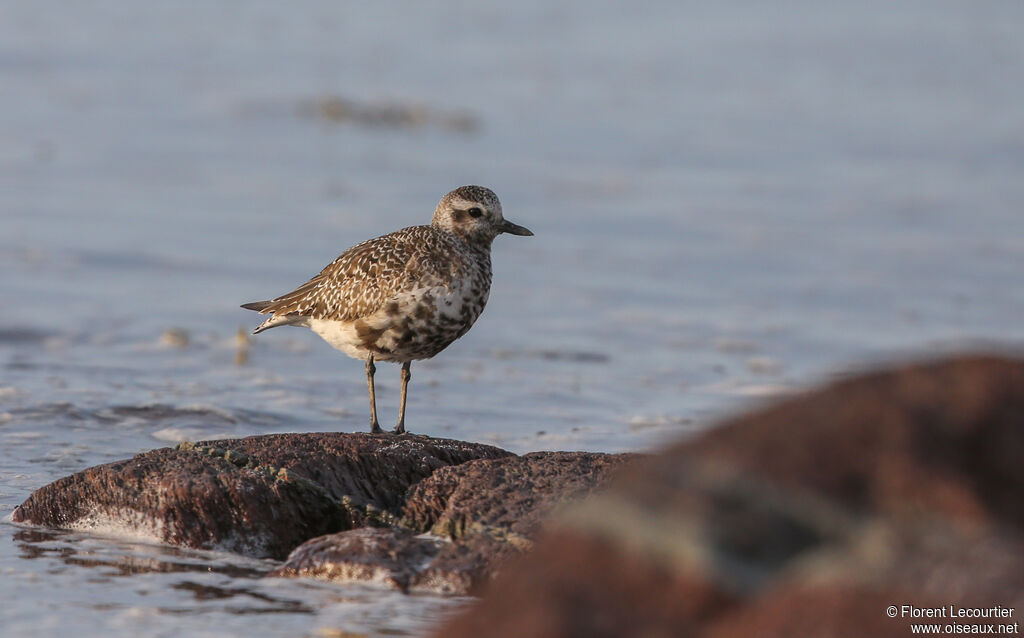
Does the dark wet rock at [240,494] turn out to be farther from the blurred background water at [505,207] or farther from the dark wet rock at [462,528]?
the dark wet rock at [462,528]

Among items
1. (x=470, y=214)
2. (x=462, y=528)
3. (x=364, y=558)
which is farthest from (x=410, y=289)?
(x=364, y=558)

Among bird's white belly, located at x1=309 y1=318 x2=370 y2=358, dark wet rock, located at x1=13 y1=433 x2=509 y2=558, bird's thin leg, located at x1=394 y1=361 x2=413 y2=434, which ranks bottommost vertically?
dark wet rock, located at x1=13 y1=433 x2=509 y2=558

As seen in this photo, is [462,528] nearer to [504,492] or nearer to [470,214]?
[504,492]

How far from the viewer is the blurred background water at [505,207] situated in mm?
6902

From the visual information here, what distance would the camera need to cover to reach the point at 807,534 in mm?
2227

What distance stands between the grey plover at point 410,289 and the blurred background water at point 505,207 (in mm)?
918

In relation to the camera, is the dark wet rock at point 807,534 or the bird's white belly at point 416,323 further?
the bird's white belly at point 416,323

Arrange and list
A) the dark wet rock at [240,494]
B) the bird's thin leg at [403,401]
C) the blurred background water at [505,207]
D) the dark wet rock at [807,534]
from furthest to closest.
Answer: the blurred background water at [505,207] → the bird's thin leg at [403,401] → the dark wet rock at [240,494] → the dark wet rock at [807,534]

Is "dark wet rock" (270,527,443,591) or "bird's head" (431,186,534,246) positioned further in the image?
"bird's head" (431,186,534,246)

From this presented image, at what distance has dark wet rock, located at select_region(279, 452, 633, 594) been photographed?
4113 mm

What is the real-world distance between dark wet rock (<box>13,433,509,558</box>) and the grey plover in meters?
1.07

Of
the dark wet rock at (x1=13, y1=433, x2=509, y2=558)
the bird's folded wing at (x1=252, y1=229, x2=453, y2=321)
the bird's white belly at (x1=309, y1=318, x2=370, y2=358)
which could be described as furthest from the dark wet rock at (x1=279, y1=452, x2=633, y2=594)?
the bird's white belly at (x1=309, y1=318, x2=370, y2=358)

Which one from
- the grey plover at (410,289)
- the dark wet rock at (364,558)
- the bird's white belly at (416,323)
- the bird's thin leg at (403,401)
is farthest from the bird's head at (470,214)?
the dark wet rock at (364,558)

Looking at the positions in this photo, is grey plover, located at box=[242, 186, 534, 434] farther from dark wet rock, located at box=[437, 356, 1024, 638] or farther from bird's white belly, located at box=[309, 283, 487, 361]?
dark wet rock, located at box=[437, 356, 1024, 638]
